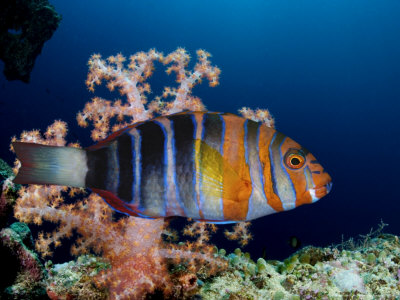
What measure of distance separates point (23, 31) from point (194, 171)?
11583 millimetres

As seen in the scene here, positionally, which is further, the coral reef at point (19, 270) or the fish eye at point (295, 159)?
the coral reef at point (19, 270)

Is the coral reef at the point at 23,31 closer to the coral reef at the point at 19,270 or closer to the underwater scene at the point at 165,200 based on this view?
the underwater scene at the point at 165,200

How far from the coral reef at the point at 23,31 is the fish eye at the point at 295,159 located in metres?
11.4

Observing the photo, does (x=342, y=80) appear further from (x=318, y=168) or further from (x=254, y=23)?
(x=318, y=168)

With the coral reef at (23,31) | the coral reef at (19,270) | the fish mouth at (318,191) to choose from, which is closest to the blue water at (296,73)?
the coral reef at (23,31)

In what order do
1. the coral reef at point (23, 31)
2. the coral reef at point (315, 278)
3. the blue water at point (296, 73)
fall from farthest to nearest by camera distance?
1. the blue water at point (296, 73)
2. the coral reef at point (23, 31)
3. the coral reef at point (315, 278)

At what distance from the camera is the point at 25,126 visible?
106 ft

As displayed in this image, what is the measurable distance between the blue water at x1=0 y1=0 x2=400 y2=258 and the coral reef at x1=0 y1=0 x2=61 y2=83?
78.0 ft

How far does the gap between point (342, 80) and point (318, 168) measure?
8119 centimetres

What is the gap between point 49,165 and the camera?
1461mm

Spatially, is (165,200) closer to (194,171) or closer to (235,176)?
(194,171)

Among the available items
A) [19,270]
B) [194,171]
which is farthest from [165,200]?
[19,270]

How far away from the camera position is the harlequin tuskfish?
1.46 metres

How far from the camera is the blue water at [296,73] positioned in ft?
135
